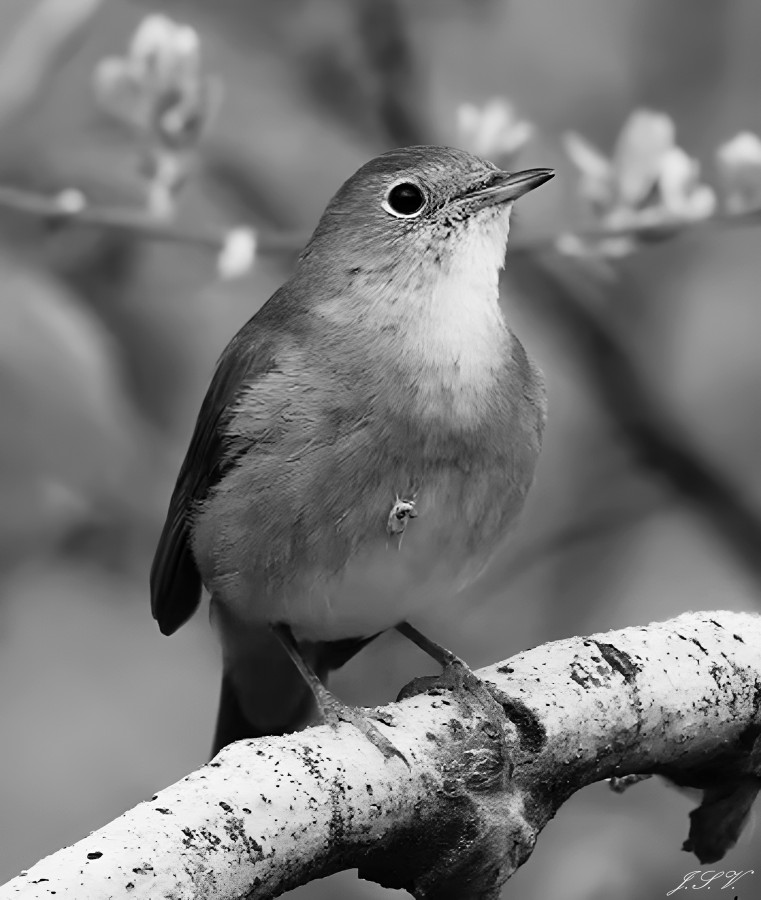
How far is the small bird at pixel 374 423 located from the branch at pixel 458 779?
425mm

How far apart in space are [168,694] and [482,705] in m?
2.39

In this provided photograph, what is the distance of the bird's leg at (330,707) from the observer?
2967 millimetres

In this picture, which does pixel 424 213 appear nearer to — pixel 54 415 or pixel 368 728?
pixel 368 728

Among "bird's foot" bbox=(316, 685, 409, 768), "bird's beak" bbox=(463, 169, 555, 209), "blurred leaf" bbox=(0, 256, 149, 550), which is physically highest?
"bird's beak" bbox=(463, 169, 555, 209)

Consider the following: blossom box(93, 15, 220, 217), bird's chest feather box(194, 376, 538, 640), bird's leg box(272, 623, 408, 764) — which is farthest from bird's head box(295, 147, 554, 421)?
blossom box(93, 15, 220, 217)

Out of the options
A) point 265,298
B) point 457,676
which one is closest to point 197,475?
point 457,676

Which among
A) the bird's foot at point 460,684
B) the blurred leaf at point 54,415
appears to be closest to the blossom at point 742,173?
the bird's foot at point 460,684

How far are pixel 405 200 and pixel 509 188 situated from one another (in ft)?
0.89

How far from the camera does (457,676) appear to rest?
346 cm

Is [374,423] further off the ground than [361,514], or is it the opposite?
[374,423]

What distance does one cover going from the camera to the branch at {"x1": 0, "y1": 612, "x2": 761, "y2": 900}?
2.50 metres

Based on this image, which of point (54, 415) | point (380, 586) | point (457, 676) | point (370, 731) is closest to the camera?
point (370, 731)

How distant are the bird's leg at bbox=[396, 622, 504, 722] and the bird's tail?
25cm

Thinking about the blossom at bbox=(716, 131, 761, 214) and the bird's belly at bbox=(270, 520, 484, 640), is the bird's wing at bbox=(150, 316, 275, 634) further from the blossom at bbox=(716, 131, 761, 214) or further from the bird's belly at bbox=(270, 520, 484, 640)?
the blossom at bbox=(716, 131, 761, 214)
